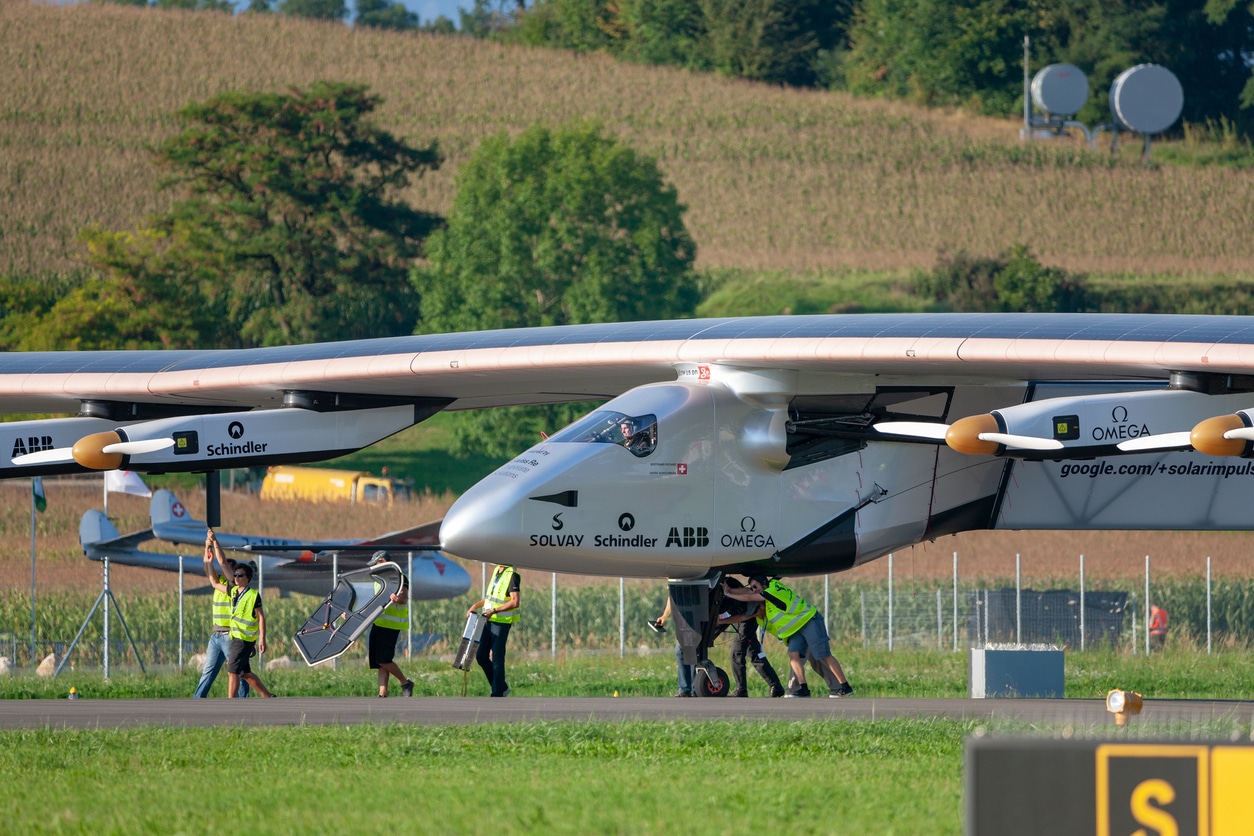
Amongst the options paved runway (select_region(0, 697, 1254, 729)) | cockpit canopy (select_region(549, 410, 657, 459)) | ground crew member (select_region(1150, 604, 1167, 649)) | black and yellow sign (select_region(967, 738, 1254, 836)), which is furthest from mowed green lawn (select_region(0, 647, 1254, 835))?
ground crew member (select_region(1150, 604, 1167, 649))

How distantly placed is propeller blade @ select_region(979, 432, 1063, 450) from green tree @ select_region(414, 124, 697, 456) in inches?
1890

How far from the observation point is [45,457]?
2223 centimetres

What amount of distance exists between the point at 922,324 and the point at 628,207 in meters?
48.0

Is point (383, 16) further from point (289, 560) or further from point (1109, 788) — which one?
point (1109, 788)

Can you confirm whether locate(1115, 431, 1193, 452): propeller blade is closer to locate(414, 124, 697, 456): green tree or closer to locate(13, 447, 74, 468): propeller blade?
locate(13, 447, 74, 468): propeller blade

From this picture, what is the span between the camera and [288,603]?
3706 cm

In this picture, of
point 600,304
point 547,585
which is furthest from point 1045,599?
point 600,304

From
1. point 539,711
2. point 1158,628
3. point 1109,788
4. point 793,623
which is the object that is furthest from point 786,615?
point 1158,628

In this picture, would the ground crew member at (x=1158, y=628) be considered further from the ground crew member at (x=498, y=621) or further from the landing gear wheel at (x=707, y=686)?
the ground crew member at (x=498, y=621)

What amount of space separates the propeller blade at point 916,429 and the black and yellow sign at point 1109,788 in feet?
33.8

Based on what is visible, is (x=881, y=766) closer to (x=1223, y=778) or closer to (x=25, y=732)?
(x=1223, y=778)

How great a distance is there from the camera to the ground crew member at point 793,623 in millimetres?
20859

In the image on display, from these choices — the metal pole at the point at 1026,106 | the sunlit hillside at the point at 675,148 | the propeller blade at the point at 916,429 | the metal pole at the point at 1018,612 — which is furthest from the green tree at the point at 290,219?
the propeller blade at the point at 916,429

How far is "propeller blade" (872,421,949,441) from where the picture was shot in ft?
60.5
